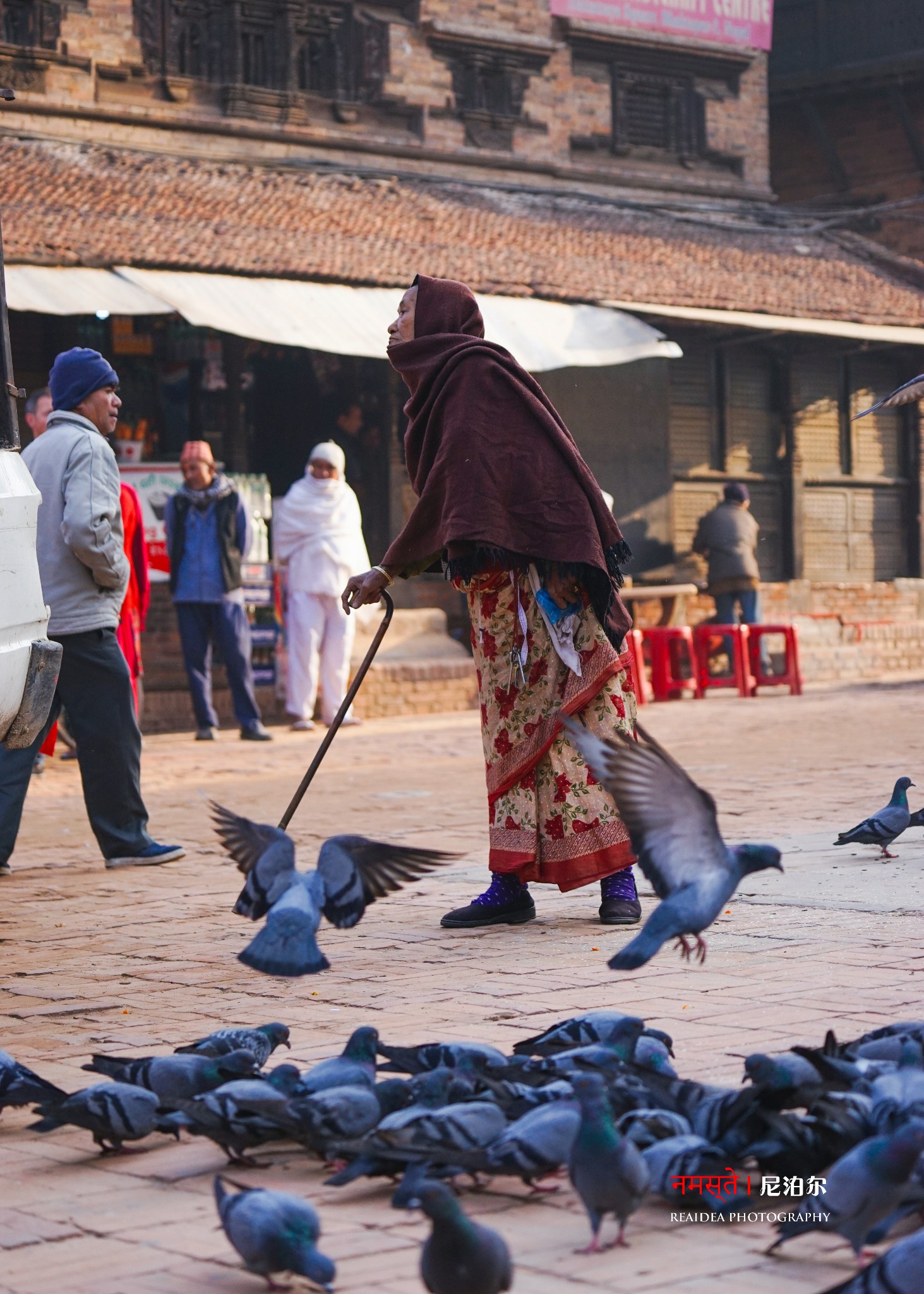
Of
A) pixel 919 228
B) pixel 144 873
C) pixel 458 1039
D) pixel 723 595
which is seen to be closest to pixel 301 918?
pixel 458 1039

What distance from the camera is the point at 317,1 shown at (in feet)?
63.8

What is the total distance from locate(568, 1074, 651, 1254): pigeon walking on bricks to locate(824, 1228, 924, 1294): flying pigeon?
44 centimetres

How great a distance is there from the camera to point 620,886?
5930 mm

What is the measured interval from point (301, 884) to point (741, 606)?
14.7m

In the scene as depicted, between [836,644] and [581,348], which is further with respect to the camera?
[836,644]

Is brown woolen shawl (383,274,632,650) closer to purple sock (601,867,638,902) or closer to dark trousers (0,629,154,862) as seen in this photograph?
purple sock (601,867,638,902)

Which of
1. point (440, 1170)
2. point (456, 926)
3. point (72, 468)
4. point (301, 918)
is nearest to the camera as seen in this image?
point (440, 1170)

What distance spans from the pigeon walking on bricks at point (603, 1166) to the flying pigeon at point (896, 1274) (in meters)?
0.44

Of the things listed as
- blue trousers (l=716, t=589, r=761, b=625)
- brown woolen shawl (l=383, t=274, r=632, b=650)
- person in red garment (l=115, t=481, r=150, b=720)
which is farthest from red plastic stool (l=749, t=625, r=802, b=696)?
brown woolen shawl (l=383, t=274, r=632, b=650)

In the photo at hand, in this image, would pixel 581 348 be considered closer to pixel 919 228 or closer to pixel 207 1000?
pixel 919 228

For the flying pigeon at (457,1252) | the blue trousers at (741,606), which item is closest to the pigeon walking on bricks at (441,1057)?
the flying pigeon at (457,1252)

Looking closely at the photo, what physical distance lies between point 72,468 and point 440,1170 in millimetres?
5055

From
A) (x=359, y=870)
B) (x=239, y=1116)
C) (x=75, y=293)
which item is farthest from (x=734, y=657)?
(x=239, y=1116)

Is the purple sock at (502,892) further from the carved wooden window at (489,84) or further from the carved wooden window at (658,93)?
the carved wooden window at (658,93)
